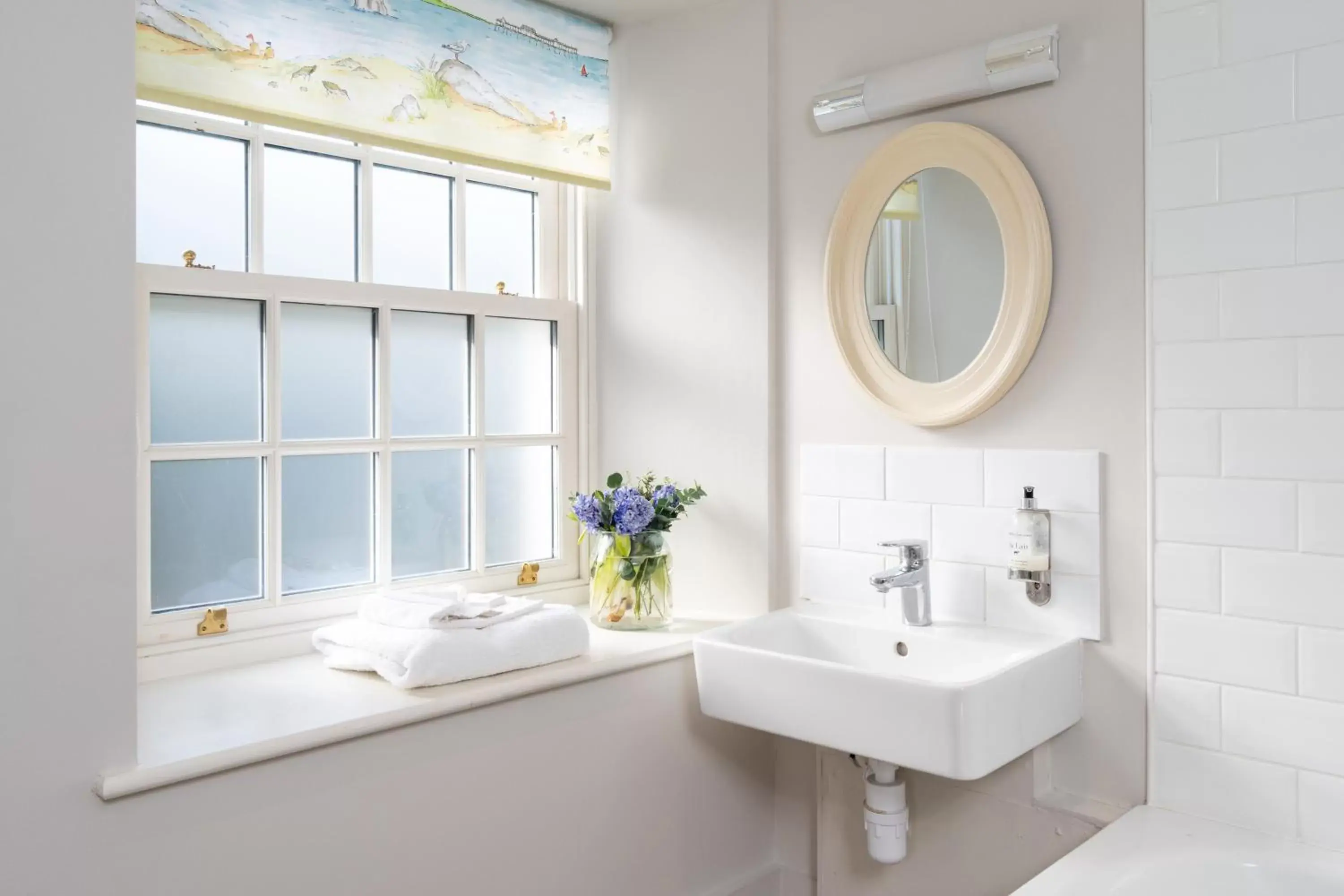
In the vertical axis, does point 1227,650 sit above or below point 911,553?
below

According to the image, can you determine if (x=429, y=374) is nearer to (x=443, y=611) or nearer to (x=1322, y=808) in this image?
(x=443, y=611)

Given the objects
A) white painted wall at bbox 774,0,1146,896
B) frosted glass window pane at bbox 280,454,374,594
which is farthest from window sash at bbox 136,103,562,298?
white painted wall at bbox 774,0,1146,896

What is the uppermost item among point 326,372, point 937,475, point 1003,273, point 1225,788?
point 1003,273

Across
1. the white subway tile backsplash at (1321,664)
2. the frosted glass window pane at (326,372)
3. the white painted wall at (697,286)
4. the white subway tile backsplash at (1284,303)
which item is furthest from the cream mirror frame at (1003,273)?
the frosted glass window pane at (326,372)

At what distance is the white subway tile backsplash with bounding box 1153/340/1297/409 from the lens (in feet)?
5.39

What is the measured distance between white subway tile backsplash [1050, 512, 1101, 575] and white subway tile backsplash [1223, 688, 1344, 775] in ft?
1.01

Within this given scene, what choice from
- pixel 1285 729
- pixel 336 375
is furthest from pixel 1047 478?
pixel 336 375

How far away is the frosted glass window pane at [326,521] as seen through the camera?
212 cm

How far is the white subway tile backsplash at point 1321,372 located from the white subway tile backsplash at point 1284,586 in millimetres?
251

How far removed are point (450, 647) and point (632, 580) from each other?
57cm

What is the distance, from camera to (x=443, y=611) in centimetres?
190

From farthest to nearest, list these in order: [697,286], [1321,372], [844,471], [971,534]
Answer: [697,286], [844,471], [971,534], [1321,372]

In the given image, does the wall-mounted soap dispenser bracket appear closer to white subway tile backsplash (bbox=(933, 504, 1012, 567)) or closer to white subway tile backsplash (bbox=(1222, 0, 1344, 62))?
white subway tile backsplash (bbox=(933, 504, 1012, 567))

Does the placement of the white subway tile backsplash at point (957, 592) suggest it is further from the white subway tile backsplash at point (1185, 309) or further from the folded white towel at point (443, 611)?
the folded white towel at point (443, 611)
